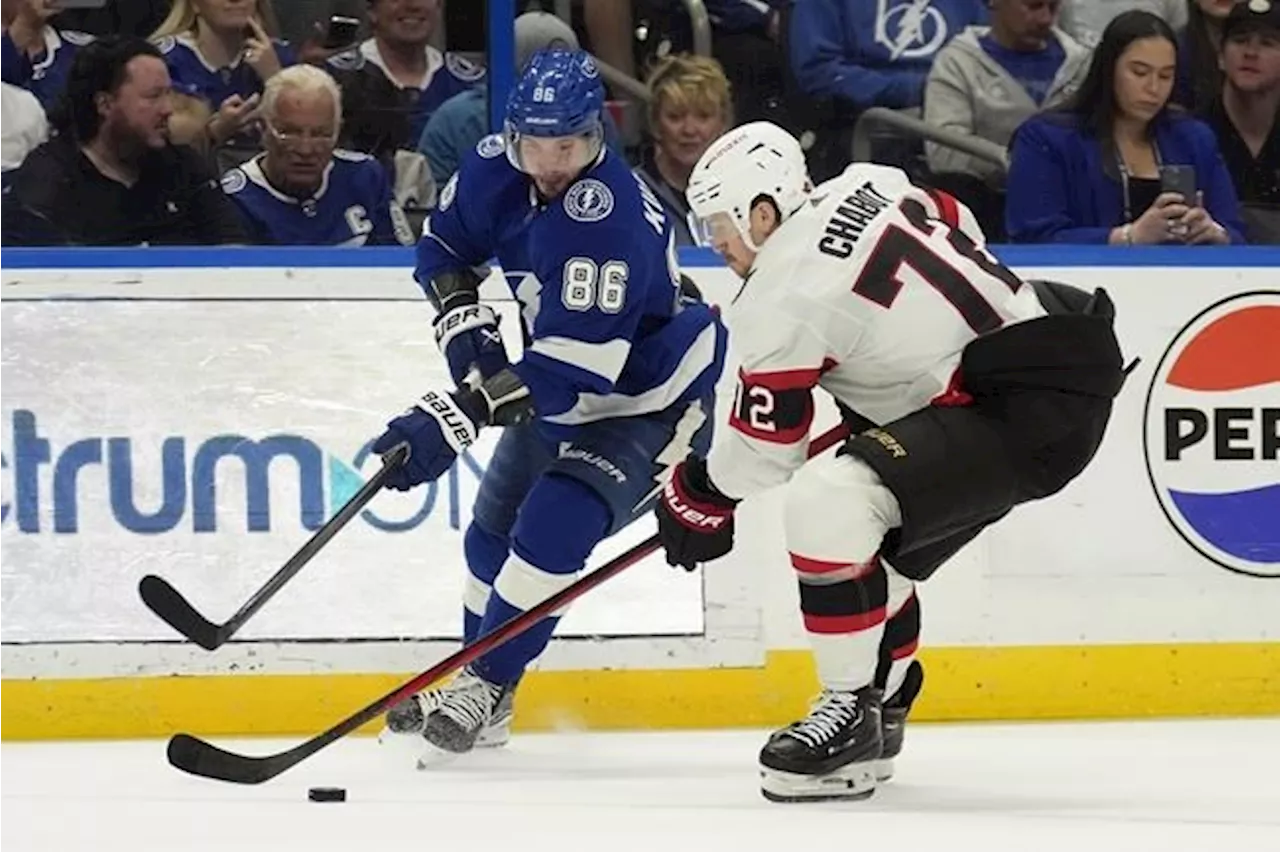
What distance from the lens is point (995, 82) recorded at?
4652 mm

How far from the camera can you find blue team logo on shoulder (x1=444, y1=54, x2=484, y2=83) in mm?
4449

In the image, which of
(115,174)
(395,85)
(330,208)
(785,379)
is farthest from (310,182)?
(785,379)

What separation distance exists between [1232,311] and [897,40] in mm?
870

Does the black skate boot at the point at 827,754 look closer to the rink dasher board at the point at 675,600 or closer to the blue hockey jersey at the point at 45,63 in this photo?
the rink dasher board at the point at 675,600

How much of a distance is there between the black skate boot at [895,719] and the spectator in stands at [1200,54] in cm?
157

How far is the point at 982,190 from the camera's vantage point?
458cm

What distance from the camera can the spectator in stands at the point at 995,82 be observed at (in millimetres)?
4613

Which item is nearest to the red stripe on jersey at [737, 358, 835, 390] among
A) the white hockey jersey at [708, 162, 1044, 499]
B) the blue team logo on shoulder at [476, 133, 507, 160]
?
the white hockey jersey at [708, 162, 1044, 499]

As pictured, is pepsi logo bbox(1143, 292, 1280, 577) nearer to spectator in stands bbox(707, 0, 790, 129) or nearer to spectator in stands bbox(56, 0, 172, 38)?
spectator in stands bbox(707, 0, 790, 129)

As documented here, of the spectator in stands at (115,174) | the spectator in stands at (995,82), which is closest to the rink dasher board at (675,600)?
the spectator in stands at (115,174)

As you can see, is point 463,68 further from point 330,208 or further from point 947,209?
point 947,209

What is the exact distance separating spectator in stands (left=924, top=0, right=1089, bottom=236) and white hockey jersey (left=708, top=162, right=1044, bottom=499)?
129 cm

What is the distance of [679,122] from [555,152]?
964 millimetres

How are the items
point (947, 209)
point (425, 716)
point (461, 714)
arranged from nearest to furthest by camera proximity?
point (947, 209), point (461, 714), point (425, 716)
